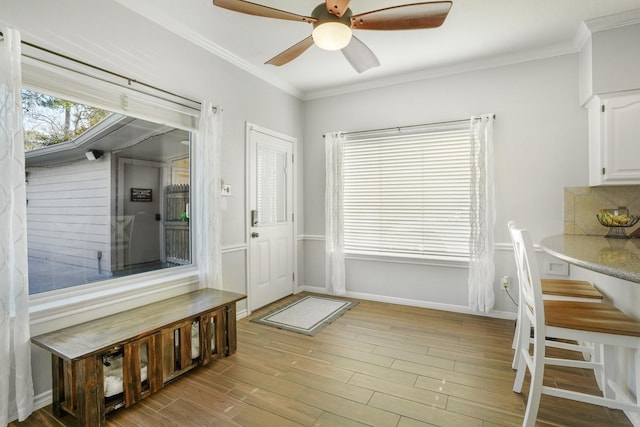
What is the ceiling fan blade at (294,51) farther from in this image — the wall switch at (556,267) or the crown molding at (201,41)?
the wall switch at (556,267)

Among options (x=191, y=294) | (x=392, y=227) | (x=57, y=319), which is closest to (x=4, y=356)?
(x=57, y=319)

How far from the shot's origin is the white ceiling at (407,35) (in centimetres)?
251

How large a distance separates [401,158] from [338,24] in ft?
7.46

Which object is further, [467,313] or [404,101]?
[404,101]

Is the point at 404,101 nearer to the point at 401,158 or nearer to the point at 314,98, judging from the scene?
the point at 401,158

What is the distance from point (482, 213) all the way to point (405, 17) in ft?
7.45

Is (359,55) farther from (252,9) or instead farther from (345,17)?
(252,9)

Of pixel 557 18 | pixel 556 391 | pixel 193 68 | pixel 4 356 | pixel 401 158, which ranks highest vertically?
pixel 557 18

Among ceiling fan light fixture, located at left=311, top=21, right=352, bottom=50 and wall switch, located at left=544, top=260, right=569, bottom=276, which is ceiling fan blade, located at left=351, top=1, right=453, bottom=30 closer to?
A: ceiling fan light fixture, located at left=311, top=21, right=352, bottom=50

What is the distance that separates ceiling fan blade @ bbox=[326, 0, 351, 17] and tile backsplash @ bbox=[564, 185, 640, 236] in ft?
9.31

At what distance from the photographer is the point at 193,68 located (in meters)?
2.95

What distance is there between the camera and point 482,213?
3.40 meters

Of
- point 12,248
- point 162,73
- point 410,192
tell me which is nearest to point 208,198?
point 162,73

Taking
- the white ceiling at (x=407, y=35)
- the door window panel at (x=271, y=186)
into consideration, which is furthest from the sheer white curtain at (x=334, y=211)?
the white ceiling at (x=407, y=35)
